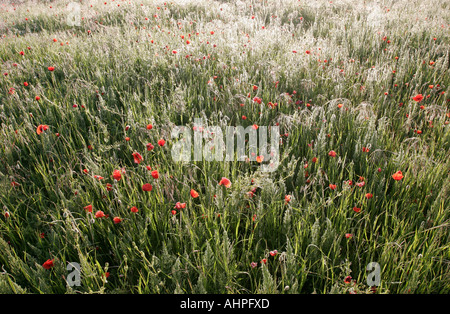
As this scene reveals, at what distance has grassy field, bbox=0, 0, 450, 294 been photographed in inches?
53.7

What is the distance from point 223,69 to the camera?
3391 mm

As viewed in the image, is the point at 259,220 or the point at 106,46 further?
the point at 106,46

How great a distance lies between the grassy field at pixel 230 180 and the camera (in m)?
1.36

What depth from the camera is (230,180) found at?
193 cm

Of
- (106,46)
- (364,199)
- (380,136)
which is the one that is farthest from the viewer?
(106,46)

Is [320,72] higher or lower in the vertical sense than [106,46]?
lower

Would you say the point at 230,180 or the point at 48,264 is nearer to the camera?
the point at 48,264

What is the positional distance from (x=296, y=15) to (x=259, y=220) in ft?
20.2

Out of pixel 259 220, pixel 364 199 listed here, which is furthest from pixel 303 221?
pixel 364 199

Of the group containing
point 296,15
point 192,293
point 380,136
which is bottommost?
point 192,293

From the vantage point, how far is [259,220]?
1517mm
